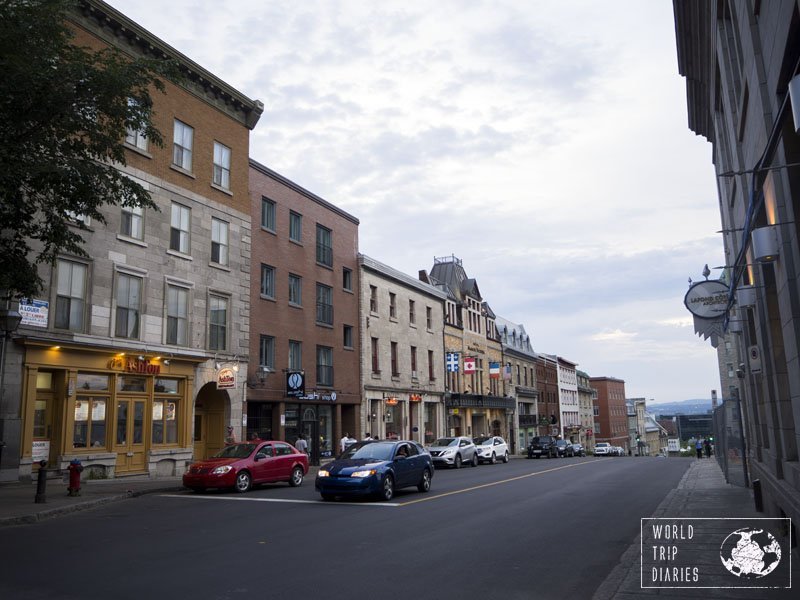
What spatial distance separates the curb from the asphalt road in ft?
1.26

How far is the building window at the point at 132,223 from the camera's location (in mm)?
23812

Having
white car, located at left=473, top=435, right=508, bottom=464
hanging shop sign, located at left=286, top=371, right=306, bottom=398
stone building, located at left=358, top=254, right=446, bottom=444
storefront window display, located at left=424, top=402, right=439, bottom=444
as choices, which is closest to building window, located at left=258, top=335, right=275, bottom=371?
hanging shop sign, located at left=286, top=371, right=306, bottom=398

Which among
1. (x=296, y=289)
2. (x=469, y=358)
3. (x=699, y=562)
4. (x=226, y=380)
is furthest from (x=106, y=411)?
(x=469, y=358)

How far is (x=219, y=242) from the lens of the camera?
92.7 ft

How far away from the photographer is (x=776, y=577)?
7750 millimetres

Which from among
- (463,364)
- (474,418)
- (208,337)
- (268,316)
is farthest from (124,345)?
(474,418)

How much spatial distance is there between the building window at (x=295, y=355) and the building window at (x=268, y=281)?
8.93ft

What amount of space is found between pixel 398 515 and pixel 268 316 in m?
18.1

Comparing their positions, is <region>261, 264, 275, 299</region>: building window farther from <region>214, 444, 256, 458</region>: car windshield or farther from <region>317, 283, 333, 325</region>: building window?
<region>214, 444, 256, 458</region>: car windshield

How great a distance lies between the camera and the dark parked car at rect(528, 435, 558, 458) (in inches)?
1934

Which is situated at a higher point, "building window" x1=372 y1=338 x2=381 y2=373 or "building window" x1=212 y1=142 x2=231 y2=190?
"building window" x1=212 y1=142 x2=231 y2=190

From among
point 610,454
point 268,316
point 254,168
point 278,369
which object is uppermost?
point 254,168

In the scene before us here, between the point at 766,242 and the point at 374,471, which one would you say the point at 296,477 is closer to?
Answer: the point at 374,471

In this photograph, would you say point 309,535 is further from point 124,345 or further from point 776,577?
point 124,345
